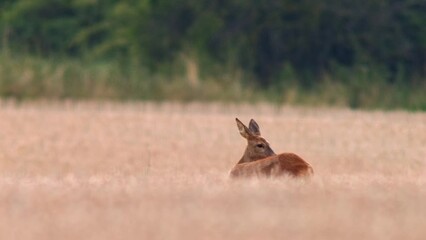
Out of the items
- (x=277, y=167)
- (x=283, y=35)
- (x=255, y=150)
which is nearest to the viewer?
(x=277, y=167)

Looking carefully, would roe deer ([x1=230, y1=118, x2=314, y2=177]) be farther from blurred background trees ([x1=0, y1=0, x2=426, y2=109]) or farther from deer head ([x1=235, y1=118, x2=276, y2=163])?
blurred background trees ([x1=0, y1=0, x2=426, y2=109])

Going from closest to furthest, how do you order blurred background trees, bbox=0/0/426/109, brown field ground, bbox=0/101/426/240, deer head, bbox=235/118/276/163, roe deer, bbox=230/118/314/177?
brown field ground, bbox=0/101/426/240 → roe deer, bbox=230/118/314/177 → deer head, bbox=235/118/276/163 → blurred background trees, bbox=0/0/426/109

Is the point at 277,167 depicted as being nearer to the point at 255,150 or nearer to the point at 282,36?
the point at 255,150

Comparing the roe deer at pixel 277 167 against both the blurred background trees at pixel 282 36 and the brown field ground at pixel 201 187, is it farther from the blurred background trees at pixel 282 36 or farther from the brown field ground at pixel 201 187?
the blurred background trees at pixel 282 36

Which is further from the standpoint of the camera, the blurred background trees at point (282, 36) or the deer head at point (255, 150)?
the blurred background trees at point (282, 36)

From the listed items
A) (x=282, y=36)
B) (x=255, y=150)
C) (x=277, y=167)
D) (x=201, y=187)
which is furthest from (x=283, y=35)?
(x=201, y=187)

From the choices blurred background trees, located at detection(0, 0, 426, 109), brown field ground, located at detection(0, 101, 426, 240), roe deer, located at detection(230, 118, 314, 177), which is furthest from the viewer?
blurred background trees, located at detection(0, 0, 426, 109)

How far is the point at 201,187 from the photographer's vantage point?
8.68 meters

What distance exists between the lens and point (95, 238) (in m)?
6.37

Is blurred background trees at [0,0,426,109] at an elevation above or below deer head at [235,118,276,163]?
above

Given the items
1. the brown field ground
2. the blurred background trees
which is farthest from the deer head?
the blurred background trees

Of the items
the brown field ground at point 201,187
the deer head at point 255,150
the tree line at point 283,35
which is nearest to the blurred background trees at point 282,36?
the tree line at point 283,35

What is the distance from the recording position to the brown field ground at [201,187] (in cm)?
676

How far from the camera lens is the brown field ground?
22.2ft
